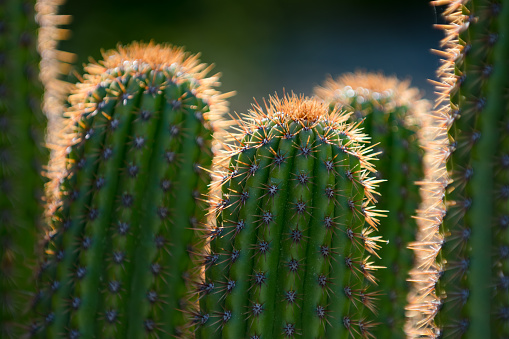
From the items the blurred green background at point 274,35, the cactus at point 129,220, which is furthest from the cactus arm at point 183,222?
the blurred green background at point 274,35

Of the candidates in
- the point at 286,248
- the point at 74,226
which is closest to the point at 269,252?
the point at 286,248

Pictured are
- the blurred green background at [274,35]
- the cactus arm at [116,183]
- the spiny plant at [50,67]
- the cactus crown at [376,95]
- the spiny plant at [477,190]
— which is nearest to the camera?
the spiny plant at [477,190]

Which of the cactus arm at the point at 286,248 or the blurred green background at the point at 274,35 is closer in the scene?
the cactus arm at the point at 286,248

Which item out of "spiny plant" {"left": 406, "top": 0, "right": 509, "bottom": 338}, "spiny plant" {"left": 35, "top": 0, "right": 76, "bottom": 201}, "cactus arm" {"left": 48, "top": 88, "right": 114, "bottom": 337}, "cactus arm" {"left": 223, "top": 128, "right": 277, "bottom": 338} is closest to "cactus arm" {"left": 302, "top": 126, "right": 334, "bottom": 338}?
"cactus arm" {"left": 223, "top": 128, "right": 277, "bottom": 338}

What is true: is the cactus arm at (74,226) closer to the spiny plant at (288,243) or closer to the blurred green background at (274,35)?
the spiny plant at (288,243)

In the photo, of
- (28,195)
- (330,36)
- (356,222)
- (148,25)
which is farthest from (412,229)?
(330,36)

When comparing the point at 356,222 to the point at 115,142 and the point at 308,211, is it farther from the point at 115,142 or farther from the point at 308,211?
the point at 115,142

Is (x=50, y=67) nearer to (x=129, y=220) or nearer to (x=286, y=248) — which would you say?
(x=129, y=220)
